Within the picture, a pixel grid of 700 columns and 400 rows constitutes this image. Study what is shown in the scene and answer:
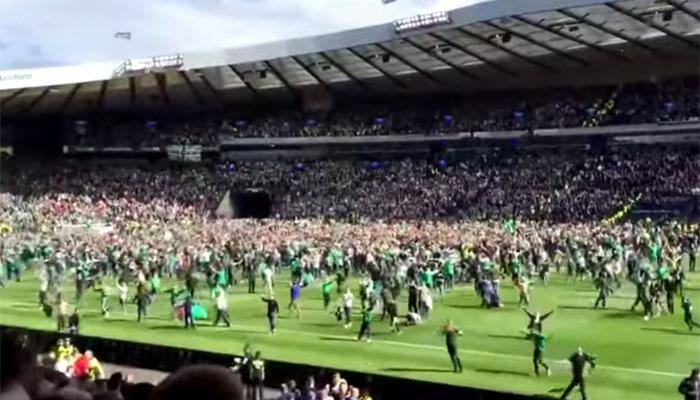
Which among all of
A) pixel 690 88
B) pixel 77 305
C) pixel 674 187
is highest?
pixel 690 88

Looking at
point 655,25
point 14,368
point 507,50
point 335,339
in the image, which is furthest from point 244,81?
point 14,368

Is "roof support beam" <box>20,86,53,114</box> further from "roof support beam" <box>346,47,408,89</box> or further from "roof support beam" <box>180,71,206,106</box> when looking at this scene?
"roof support beam" <box>346,47,408,89</box>

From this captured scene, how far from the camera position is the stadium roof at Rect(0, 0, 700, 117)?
1880 inches

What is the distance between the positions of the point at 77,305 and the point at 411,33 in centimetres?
2565

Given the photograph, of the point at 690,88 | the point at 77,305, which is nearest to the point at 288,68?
the point at 690,88

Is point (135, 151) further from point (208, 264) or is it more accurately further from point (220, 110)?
point (208, 264)

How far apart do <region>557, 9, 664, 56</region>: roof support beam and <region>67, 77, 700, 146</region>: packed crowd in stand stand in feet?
12.2

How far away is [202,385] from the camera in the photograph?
3.38 m

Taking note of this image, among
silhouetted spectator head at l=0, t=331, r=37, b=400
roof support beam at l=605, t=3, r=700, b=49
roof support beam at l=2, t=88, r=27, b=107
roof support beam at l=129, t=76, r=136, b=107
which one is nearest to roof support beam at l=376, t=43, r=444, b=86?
roof support beam at l=605, t=3, r=700, b=49

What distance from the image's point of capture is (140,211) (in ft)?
190

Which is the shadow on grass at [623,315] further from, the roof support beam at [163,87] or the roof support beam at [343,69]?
the roof support beam at [163,87]

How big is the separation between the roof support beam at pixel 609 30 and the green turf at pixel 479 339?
20455 millimetres

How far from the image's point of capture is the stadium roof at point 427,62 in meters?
47.8

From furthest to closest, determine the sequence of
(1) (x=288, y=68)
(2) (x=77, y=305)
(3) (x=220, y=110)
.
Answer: (3) (x=220, y=110) < (1) (x=288, y=68) < (2) (x=77, y=305)
